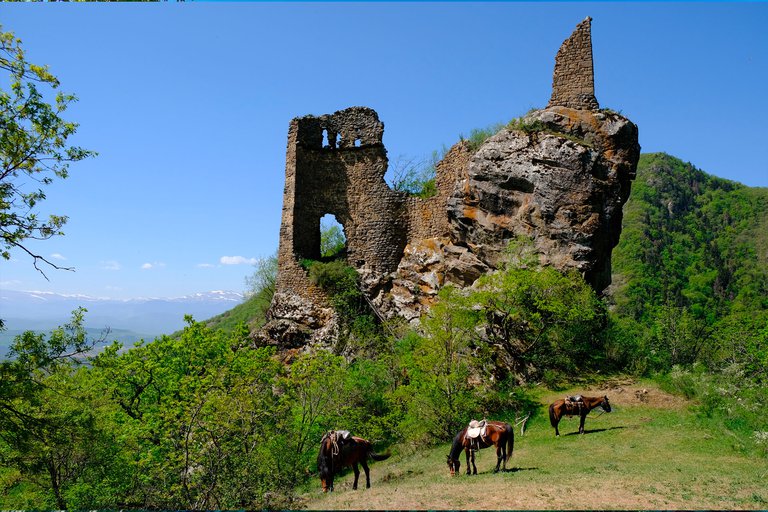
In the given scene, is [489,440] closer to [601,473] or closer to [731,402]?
[601,473]

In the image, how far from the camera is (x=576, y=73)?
92.5 ft

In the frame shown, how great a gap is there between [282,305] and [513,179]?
14006 millimetres

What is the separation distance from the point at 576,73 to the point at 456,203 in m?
8.48

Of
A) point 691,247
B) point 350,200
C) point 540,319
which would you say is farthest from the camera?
point 691,247

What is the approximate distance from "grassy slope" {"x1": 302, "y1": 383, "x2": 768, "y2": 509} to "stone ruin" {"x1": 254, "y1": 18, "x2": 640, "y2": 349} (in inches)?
325

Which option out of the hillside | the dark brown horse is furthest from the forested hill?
the dark brown horse

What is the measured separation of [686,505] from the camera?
32.9 feet

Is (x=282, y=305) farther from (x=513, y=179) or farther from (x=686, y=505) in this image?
(x=686, y=505)

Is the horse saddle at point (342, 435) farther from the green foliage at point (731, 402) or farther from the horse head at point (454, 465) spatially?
the green foliage at point (731, 402)

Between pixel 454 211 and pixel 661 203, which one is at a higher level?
pixel 661 203

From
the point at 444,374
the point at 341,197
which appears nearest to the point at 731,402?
the point at 444,374

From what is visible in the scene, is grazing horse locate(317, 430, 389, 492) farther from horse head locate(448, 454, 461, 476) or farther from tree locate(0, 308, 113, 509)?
tree locate(0, 308, 113, 509)

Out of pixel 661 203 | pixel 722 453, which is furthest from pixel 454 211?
pixel 661 203

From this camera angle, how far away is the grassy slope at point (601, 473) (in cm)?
1025
